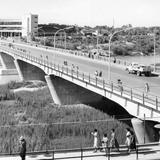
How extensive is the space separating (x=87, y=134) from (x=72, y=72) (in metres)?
9.71

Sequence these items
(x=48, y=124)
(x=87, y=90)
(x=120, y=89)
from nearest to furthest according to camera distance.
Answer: (x=120, y=89) → (x=48, y=124) → (x=87, y=90)

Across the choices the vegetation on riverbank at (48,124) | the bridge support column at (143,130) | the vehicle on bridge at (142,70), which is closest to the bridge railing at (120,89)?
the bridge support column at (143,130)

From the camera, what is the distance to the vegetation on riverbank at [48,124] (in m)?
30.8

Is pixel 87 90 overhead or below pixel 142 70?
below

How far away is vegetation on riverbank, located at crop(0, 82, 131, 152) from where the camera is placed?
30.8 meters

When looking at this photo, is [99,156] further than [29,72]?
No

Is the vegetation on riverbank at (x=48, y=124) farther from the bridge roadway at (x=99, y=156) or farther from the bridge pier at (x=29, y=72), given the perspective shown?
the bridge pier at (x=29, y=72)

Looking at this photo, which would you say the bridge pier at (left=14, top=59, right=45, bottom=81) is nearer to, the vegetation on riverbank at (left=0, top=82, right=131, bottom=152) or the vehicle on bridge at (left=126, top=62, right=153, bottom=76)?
the vegetation on riverbank at (left=0, top=82, right=131, bottom=152)

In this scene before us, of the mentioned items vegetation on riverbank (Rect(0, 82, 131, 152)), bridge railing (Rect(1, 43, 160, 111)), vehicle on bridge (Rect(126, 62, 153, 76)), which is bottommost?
vegetation on riverbank (Rect(0, 82, 131, 152))

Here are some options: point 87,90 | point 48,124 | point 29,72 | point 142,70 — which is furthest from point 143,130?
point 29,72

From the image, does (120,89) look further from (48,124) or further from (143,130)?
(48,124)

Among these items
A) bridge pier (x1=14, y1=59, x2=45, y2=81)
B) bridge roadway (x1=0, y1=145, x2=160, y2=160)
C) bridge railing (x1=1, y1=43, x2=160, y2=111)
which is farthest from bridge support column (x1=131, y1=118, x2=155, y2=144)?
bridge pier (x1=14, y1=59, x2=45, y2=81)

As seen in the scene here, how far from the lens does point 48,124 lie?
32.2m

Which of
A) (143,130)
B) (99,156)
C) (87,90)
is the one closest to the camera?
(99,156)
